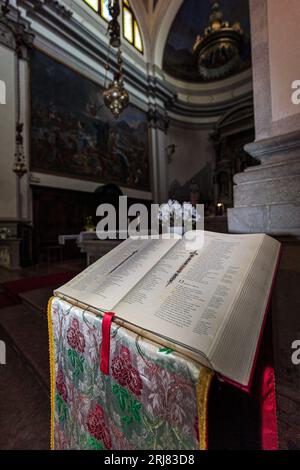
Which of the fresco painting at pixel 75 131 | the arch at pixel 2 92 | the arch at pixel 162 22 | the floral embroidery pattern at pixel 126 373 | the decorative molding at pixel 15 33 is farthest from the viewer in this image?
the arch at pixel 162 22

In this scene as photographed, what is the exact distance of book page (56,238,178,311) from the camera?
2.89ft

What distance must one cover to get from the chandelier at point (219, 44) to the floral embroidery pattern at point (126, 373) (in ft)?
44.8

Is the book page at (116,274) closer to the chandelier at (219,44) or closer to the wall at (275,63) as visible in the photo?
the wall at (275,63)

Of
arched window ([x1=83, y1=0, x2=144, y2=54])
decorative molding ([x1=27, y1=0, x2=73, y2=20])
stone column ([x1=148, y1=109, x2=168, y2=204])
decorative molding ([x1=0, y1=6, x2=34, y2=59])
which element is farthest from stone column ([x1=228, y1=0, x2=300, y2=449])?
arched window ([x1=83, y1=0, x2=144, y2=54])

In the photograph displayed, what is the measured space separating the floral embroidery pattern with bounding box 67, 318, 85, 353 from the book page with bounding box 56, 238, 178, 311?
0.37 feet

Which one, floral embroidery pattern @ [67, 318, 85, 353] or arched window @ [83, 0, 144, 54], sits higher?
arched window @ [83, 0, 144, 54]

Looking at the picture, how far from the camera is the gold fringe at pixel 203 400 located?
530 millimetres

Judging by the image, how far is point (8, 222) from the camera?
6000 mm

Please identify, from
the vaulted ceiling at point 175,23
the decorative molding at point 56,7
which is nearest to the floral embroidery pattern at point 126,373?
the decorative molding at point 56,7

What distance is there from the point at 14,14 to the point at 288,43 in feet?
28.0

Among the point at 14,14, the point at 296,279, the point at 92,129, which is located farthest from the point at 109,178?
the point at 296,279

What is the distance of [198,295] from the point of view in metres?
0.72

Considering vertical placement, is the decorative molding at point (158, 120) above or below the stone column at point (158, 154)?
above

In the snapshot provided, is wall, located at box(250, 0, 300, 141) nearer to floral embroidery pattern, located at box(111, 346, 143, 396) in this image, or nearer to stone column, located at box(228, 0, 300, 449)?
stone column, located at box(228, 0, 300, 449)
